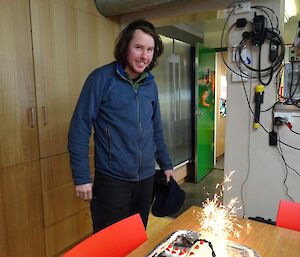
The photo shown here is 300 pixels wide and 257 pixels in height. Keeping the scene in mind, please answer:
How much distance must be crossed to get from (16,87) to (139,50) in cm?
96

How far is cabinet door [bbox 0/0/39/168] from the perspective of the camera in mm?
1850

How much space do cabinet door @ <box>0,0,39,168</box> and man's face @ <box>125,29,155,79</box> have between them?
0.88 m

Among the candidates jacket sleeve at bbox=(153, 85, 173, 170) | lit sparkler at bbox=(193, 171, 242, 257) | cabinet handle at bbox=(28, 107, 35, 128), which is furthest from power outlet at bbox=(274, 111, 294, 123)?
cabinet handle at bbox=(28, 107, 35, 128)

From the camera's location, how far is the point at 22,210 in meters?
2.03

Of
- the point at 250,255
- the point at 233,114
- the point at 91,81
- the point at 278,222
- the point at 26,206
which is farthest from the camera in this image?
the point at 233,114

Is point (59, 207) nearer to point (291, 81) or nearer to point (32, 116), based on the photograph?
point (32, 116)

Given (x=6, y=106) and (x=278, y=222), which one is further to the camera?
(x=6, y=106)

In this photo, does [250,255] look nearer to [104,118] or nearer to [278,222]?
[278,222]

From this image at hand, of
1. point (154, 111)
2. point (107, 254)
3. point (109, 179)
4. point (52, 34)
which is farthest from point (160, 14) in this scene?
point (107, 254)

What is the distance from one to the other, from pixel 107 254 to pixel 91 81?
2.74 ft

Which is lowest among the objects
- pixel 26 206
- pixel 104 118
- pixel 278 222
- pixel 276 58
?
pixel 26 206

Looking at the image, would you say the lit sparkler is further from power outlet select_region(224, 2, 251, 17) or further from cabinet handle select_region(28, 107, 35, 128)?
power outlet select_region(224, 2, 251, 17)

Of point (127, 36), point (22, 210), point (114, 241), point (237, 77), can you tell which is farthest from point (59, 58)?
point (114, 241)

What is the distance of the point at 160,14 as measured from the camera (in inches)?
102
